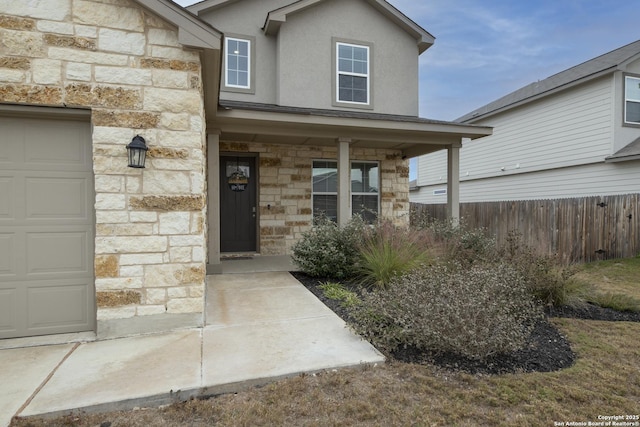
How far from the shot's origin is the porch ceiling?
6.32 metres

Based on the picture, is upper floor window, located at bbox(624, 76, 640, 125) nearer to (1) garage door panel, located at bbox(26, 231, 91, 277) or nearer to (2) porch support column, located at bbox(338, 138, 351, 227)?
(2) porch support column, located at bbox(338, 138, 351, 227)

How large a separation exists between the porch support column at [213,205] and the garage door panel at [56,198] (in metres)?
2.73

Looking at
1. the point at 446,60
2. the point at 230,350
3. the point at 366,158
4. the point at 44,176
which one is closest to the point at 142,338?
the point at 230,350

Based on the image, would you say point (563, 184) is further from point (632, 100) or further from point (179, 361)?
point (179, 361)

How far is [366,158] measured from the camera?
29.1ft

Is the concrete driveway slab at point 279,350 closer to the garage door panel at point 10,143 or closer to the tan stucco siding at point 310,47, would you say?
the garage door panel at point 10,143

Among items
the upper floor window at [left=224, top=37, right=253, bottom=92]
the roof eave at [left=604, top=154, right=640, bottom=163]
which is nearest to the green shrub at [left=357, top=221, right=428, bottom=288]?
the upper floor window at [left=224, top=37, right=253, bottom=92]

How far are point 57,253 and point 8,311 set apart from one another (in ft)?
2.24

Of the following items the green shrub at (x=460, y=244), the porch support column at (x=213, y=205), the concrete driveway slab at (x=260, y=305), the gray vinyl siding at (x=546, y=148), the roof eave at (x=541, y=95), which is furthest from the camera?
the gray vinyl siding at (x=546, y=148)

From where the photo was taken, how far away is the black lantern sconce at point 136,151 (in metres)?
3.43

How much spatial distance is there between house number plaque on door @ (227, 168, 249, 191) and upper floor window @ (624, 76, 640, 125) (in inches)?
431

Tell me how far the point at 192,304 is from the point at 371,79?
22.7 feet

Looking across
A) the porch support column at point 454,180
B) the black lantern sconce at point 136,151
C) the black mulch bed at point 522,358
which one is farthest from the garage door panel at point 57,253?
the porch support column at point 454,180

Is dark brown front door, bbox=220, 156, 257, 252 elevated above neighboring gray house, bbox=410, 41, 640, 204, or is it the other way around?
neighboring gray house, bbox=410, 41, 640, 204
